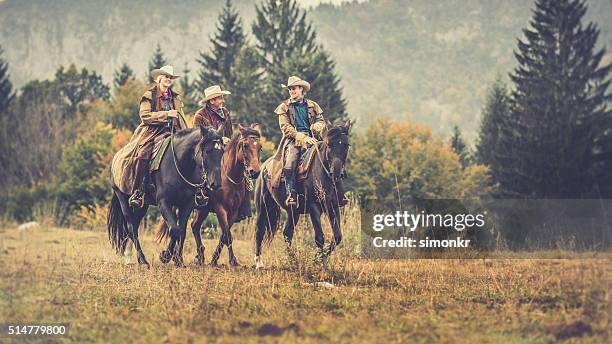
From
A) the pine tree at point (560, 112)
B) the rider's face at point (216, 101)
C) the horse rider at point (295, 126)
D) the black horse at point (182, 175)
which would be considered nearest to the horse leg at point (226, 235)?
the black horse at point (182, 175)

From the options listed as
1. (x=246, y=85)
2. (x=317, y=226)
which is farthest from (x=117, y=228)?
(x=246, y=85)

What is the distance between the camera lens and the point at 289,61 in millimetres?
49000

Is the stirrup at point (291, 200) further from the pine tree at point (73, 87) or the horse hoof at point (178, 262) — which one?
the pine tree at point (73, 87)

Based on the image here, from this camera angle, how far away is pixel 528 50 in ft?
149

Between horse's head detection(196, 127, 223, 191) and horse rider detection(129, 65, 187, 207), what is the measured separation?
1.33 m

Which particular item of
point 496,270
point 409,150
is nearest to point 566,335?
point 496,270

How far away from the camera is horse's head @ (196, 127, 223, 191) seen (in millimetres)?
12211

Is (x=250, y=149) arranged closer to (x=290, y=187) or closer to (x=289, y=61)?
(x=290, y=187)

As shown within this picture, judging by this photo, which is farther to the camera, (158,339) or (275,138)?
(275,138)

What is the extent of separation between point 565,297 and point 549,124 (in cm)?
3665

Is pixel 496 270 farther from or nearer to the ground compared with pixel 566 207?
nearer to the ground

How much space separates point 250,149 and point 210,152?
2.56ft

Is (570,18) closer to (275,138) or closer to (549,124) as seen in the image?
(549,124)

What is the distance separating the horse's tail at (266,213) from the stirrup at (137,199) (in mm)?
2219
